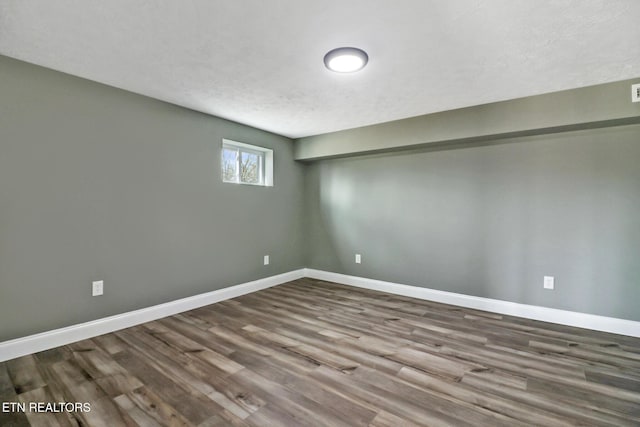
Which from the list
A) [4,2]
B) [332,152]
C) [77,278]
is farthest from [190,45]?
[332,152]

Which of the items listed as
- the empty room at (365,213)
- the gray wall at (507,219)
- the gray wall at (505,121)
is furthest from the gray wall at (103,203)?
the gray wall at (507,219)

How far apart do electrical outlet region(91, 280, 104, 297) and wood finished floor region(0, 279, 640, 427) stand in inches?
16.1

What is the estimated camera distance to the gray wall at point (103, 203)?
219 centimetres

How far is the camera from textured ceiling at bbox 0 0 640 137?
5.28 feet

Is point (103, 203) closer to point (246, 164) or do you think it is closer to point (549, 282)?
point (246, 164)

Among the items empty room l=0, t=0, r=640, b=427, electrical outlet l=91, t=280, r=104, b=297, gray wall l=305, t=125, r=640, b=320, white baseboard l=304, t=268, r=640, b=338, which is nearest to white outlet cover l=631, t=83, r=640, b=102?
empty room l=0, t=0, r=640, b=427

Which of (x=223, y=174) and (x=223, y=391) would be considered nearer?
(x=223, y=391)

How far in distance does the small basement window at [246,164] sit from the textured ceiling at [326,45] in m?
0.98

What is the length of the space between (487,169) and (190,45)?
3185 millimetres

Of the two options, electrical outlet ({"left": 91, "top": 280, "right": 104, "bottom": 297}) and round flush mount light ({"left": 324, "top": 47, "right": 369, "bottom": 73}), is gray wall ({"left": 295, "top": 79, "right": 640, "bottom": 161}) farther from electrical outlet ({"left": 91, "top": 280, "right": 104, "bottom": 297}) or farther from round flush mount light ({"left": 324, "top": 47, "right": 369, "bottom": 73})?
electrical outlet ({"left": 91, "top": 280, "right": 104, "bottom": 297})

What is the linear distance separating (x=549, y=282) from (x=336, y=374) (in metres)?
2.48

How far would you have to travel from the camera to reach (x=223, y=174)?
371cm

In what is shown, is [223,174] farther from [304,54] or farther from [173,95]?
[304,54]

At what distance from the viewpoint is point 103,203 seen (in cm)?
262
